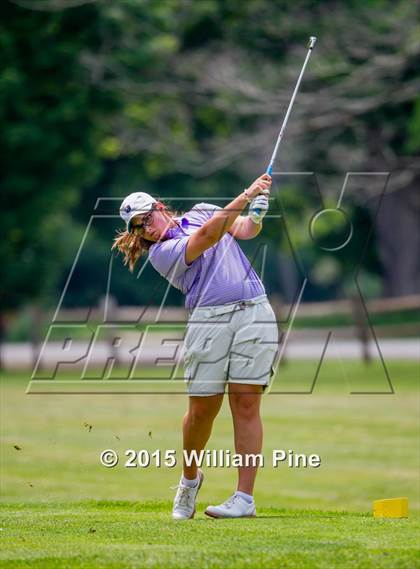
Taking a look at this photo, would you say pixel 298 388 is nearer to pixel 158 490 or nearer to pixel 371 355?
pixel 371 355

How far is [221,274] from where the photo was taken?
27.6 feet

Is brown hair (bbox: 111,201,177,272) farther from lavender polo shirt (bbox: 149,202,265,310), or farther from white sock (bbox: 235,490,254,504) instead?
white sock (bbox: 235,490,254,504)

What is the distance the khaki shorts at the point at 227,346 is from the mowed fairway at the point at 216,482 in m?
0.82

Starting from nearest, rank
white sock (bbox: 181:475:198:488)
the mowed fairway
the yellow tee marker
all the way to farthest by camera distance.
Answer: the mowed fairway → white sock (bbox: 181:475:198:488) → the yellow tee marker

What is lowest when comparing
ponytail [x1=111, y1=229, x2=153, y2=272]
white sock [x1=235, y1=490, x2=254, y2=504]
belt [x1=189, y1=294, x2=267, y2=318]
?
white sock [x1=235, y1=490, x2=254, y2=504]

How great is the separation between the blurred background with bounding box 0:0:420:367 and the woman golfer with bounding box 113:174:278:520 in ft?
65.8

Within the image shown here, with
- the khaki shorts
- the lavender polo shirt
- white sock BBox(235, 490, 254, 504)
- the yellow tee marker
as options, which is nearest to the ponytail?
the lavender polo shirt

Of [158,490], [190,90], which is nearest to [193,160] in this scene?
[190,90]

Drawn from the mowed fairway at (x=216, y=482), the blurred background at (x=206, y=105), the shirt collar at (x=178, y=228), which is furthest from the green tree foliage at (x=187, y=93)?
the shirt collar at (x=178, y=228)

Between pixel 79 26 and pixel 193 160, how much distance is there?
13.8 ft

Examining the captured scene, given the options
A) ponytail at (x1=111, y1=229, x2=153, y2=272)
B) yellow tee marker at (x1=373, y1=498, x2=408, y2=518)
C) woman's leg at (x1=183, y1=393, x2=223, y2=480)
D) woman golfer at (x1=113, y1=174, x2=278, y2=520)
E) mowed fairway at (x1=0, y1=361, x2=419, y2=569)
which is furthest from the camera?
yellow tee marker at (x1=373, y1=498, x2=408, y2=518)

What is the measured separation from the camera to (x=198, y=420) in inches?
335

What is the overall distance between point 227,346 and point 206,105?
1080 inches

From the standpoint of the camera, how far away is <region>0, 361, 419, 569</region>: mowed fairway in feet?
22.8
